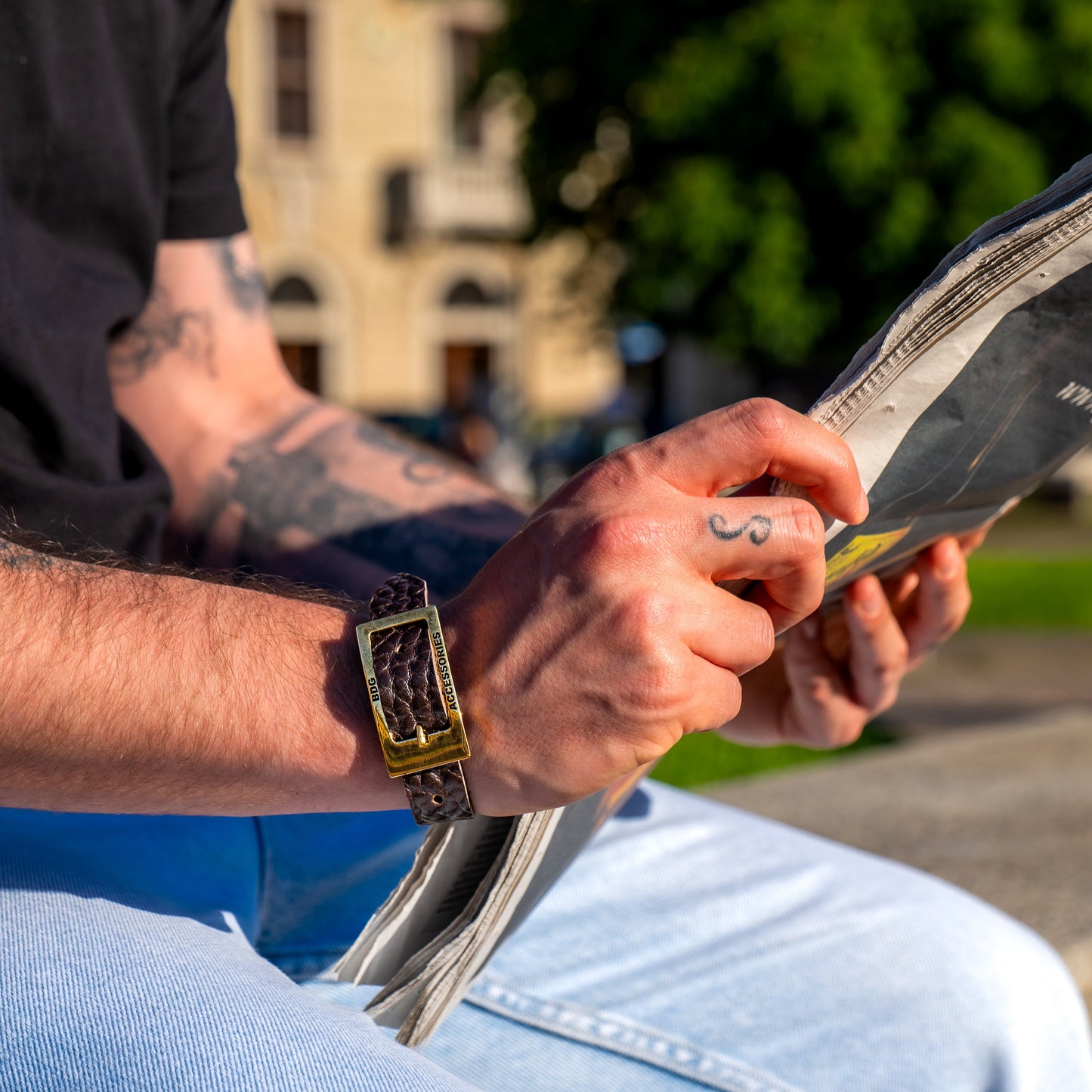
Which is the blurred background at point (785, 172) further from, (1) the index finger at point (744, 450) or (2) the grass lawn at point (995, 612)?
(1) the index finger at point (744, 450)

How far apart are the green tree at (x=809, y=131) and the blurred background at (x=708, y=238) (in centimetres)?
3

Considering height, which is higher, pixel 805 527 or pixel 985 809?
pixel 805 527

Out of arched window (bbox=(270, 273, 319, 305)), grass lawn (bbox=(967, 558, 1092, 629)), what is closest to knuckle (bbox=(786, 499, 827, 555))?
grass lawn (bbox=(967, 558, 1092, 629))

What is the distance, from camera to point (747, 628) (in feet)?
2.94

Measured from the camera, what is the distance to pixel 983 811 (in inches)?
117

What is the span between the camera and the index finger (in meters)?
0.88

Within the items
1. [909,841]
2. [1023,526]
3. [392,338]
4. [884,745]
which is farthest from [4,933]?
[392,338]

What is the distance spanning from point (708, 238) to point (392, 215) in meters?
12.6

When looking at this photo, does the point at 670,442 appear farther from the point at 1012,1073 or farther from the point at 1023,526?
the point at 1023,526

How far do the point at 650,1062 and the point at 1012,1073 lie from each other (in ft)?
1.19

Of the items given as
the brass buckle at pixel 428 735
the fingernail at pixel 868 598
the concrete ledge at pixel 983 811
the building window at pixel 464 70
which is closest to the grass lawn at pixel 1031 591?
the concrete ledge at pixel 983 811

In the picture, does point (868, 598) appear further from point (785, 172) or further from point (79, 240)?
point (785, 172)

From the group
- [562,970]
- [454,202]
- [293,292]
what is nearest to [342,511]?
[562,970]

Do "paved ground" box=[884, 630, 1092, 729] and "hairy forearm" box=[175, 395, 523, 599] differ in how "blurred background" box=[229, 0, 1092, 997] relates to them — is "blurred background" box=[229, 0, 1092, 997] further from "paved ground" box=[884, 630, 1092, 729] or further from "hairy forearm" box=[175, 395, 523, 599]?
"hairy forearm" box=[175, 395, 523, 599]
